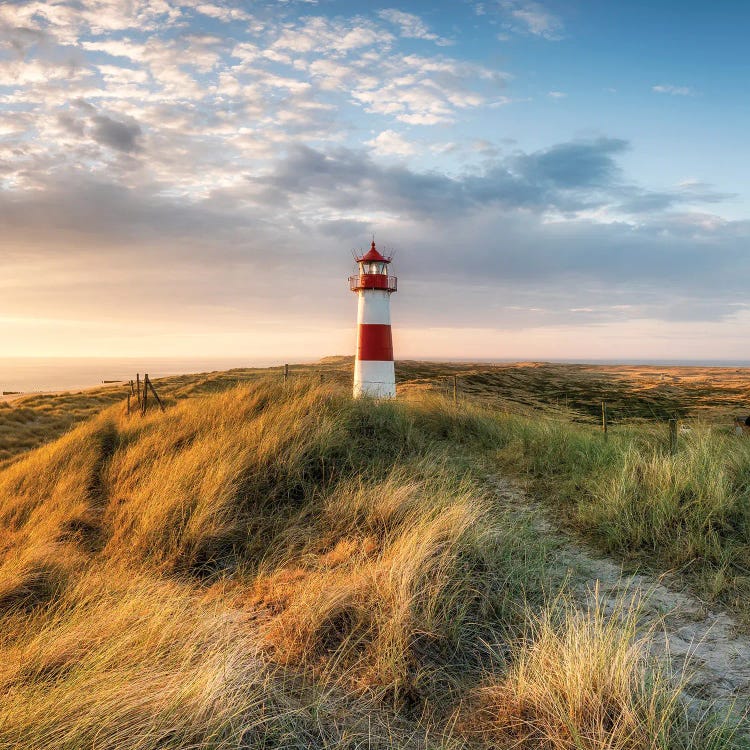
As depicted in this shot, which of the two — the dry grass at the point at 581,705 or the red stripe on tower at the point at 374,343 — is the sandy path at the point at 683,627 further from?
the red stripe on tower at the point at 374,343

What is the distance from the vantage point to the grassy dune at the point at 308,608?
2688 millimetres

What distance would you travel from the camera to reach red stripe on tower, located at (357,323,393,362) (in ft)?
61.7

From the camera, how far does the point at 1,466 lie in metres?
15.9

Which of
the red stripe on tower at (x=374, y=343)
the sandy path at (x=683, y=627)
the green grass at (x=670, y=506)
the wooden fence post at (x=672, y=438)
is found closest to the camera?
the sandy path at (x=683, y=627)

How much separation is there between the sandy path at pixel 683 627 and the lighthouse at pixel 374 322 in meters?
13.3

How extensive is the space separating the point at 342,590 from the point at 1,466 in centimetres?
1625

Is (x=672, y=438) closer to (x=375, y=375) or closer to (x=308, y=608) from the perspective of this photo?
(x=308, y=608)

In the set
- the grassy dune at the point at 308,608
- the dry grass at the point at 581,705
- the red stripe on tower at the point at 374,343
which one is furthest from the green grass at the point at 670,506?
the red stripe on tower at the point at 374,343

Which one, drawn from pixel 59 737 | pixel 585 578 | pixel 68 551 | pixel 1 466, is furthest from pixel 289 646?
pixel 1 466

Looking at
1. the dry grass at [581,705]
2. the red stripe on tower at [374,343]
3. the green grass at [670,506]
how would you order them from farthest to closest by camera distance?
the red stripe on tower at [374,343], the green grass at [670,506], the dry grass at [581,705]

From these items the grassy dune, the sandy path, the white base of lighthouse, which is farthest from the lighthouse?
the sandy path

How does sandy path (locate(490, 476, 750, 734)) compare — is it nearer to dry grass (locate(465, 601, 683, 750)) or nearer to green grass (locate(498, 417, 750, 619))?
green grass (locate(498, 417, 750, 619))

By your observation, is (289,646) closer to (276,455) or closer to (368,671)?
(368,671)

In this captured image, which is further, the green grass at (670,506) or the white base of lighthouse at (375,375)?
the white base of lighthouse at (375,375)
